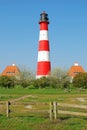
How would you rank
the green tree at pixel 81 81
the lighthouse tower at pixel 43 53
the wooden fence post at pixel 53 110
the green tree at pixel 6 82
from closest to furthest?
1. the wooden fence post at pixel 53 110
2. the lighthouse tower at pixel 43 53
3. the green tree at pixel 81 81
4. the green tree at pixel 6 82

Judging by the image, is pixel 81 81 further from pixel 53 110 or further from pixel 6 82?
pixel 53 110

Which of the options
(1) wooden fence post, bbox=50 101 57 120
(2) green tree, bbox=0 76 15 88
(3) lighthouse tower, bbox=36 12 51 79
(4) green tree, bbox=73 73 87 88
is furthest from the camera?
(2) green tree, bbox=0 76 15 88

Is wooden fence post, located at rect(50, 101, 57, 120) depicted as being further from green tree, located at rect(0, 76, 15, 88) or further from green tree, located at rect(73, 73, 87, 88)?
green tree, located at rect(0, 76, 15, 88)

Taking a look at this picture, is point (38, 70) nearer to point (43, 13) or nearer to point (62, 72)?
point (43, 13)

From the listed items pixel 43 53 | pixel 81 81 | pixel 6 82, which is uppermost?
pixel 43 53

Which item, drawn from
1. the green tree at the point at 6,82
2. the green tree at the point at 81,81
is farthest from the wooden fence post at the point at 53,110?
the green tree at the point at 6,82

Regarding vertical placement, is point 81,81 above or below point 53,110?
above

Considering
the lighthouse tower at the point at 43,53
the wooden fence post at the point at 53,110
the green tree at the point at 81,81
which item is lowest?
the wooden fence post at the point at 53,110

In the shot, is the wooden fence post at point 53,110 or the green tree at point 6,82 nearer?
the wooden fence post at point 53,110

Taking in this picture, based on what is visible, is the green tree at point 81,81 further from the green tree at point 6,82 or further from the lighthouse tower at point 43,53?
the green tree at point 6,82

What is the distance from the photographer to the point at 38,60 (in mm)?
76938

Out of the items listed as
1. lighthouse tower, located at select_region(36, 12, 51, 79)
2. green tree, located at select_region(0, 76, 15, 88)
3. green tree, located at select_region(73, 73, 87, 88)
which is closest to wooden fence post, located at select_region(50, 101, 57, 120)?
lighthouse tower, located at select_region(36, 12, 51, 79)

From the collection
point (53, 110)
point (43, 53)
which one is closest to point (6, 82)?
point (43, 53)

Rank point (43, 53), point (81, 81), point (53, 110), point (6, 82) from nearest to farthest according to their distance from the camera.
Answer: point (53, 110)
point (43, 53)
point (81, 81)
point (6, 82)
